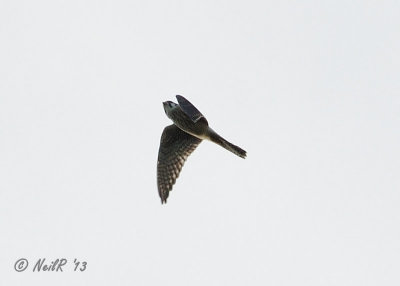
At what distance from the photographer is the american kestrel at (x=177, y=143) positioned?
52.9 feet

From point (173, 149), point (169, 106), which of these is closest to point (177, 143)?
point (173, 149)

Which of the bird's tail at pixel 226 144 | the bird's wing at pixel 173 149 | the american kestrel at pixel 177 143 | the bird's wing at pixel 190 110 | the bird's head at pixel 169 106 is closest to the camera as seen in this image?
the bird's wing at pixel 190 110

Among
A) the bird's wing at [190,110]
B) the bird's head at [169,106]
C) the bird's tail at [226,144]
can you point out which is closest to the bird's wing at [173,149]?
the bird's head at [169,106]

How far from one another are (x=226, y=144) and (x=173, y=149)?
1528mm

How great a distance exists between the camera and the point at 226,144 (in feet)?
52.5

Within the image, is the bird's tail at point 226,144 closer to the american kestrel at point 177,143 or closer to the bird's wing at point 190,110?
the american kestrel at point 177,143

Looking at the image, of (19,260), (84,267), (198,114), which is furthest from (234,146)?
(19,260)

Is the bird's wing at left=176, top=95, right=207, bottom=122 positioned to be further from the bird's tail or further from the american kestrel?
the bird's tail

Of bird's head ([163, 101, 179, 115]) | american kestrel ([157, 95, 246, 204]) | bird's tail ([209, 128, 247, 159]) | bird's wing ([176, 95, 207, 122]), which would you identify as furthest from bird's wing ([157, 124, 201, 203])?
bird's wing ([176, 95, 207, 122])

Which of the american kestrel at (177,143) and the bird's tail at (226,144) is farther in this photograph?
the american kestrel at (177,143)

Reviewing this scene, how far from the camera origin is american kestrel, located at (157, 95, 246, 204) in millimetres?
16134

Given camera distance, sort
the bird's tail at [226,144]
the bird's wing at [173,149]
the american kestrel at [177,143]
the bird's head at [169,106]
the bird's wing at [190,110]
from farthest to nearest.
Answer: the bird's wing at [173,149], the bird's head at [169,106], the american kestrel at [177,143], the bird's tail at [226,144], the bird's wing at [190,110]

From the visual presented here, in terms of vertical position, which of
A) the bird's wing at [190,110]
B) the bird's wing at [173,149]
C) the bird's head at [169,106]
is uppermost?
the bird's head at [169,106]

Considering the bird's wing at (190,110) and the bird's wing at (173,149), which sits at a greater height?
the bird's wing at (190,110)
